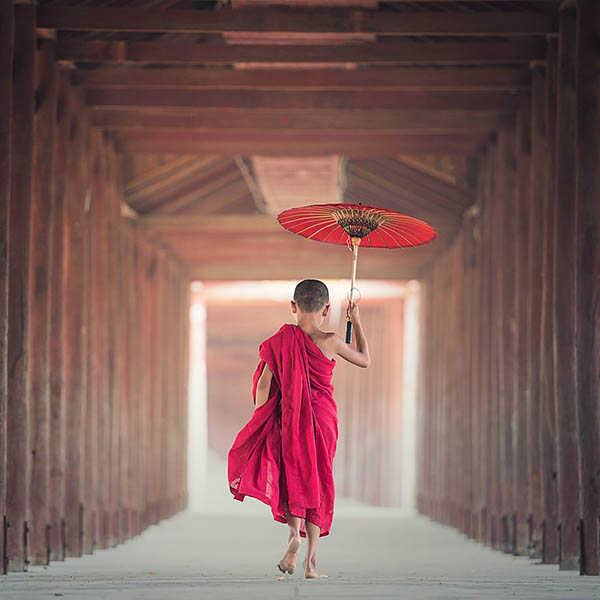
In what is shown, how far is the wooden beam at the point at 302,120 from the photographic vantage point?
11195 millimetres

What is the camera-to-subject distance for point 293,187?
45.7ft

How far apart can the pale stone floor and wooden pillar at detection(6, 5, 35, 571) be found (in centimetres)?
39

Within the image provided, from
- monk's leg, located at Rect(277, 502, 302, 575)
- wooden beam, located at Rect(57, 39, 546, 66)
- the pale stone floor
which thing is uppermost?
wooden beam, located at Rect(57, 39, 546, 66)

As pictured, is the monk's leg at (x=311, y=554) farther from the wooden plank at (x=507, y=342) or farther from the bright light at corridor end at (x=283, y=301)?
the bright light at corridor end at (x=283, y=301)

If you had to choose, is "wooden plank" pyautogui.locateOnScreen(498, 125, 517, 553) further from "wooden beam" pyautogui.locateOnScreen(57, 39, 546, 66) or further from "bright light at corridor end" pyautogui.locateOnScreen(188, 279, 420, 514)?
"bright light at corridor end" pyautogui.locateOnScreen(188, 279, 420, 514)

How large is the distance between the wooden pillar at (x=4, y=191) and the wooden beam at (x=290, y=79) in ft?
8.65

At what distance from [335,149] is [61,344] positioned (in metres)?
4.12

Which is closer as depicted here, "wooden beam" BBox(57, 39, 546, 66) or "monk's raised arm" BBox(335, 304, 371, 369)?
"monk's raised arm" BBox(335, 304, 371, 369)

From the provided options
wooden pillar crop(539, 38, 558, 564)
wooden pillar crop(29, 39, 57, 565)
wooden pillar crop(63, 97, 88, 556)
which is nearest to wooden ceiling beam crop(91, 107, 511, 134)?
wooden pillar crop(63, 97, 88, 556)

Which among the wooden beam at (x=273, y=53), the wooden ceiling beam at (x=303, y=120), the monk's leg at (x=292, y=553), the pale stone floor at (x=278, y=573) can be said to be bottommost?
the pale stone floor at (x=278, y=573)

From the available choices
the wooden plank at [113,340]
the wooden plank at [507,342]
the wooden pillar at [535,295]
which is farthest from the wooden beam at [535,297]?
the wooden plank at [113,340]

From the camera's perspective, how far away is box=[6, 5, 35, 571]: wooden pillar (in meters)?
7.61

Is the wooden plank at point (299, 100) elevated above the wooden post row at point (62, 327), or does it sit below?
above

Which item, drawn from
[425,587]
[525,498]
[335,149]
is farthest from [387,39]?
[425,587]
